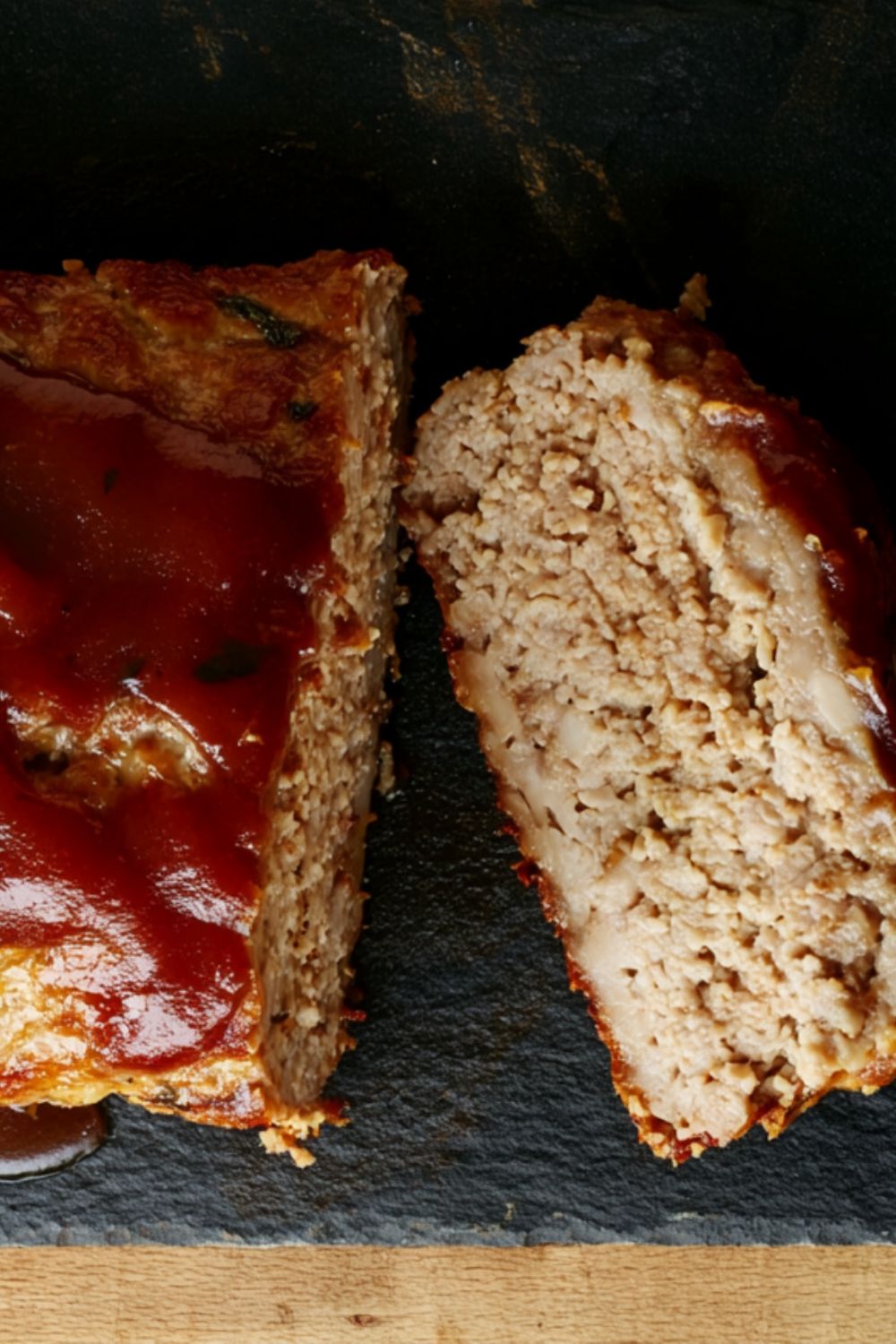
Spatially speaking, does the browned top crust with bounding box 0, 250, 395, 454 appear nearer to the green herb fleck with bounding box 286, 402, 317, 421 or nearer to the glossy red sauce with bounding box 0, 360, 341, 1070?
the green herb fleck with bounding box 286, 402, 317, 421

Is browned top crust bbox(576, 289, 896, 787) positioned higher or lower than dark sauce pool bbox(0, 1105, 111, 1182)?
higher

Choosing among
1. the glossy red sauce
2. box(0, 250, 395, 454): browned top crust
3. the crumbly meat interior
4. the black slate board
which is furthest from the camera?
the black slate board

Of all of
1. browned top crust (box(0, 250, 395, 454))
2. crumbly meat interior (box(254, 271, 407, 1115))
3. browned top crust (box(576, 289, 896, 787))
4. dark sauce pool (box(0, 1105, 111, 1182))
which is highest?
browned top crust (box(576, 289, 896, 787))

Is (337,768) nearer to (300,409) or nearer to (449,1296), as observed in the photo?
(300,409)

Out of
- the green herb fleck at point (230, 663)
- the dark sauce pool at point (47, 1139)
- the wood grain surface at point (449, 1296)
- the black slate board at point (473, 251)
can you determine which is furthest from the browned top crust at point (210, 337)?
the wood grain surface at point (449, 1296)

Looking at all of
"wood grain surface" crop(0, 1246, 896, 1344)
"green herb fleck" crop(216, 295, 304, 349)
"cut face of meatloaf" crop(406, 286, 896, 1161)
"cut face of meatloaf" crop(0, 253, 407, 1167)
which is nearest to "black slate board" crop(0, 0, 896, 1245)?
"wood grain surface" crop(0, 1246, 896, 1344)

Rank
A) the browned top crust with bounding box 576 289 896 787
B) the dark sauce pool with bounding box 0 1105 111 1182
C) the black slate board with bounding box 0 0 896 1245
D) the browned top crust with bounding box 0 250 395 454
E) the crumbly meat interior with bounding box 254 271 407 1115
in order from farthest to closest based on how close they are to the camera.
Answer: the dark sauce pool with bounding box 0 1105 111 1182 → the black slate board with bounding box 0 0 896 1245 → the crumbly meat interior with bounding box 254 271 407 1115 → the browned top crust with bounding box 0 250 395 454 → the browned top crust with bounding box 576 289 896 787

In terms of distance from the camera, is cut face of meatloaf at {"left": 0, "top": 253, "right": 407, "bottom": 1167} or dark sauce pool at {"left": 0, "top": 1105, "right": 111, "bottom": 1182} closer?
cut face of meatloaf at {"left": 0, "top": 253, "right": 407, "bottom": 1167}

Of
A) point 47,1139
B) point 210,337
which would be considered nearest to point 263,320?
point 210,337
